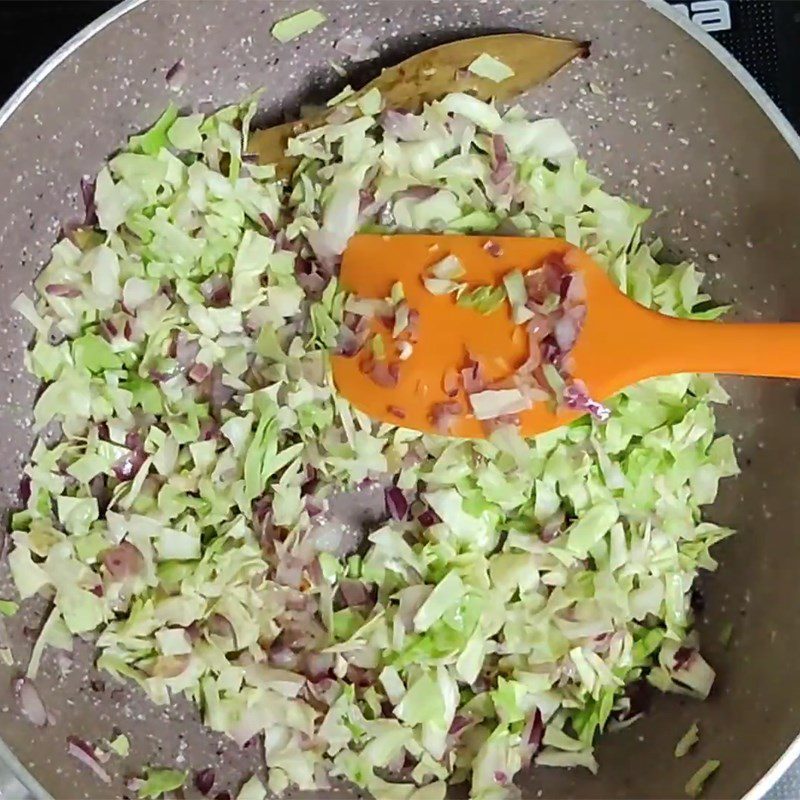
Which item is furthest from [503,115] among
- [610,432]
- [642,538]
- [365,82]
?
[642,538]

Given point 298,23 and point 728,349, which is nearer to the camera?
point 728,349

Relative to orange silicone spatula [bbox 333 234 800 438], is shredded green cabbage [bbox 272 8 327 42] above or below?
above

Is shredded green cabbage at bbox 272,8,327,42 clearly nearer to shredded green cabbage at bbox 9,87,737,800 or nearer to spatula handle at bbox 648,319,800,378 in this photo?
shredded green cabbage at bbox 9,87,737,800

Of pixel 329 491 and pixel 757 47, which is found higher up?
pixel 757 47

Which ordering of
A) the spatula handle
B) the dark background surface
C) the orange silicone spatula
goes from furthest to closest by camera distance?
the dark background surface, the orange silicone spatula, the spatula handle

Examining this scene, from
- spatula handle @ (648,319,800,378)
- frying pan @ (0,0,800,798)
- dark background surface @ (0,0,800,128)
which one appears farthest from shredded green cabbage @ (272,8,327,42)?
spatula handle @ (648,319,800,378)

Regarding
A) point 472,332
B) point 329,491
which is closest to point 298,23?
point 472,332

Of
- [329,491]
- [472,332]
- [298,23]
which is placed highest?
[298,23]

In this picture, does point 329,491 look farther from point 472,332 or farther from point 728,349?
point 728,349
